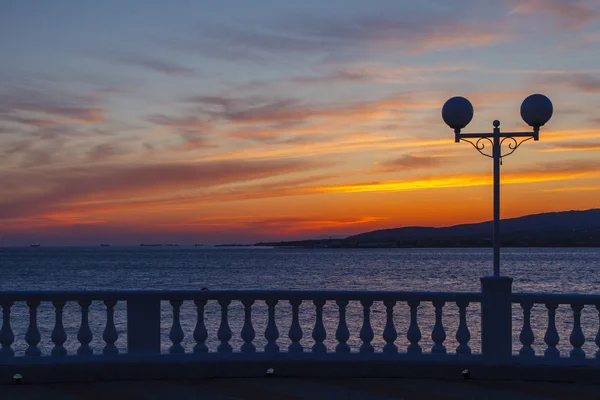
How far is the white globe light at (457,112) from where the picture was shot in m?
10.2

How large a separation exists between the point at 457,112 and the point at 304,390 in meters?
4.30

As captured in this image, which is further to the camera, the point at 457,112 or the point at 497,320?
the point at 457,112

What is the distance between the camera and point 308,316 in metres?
45.6

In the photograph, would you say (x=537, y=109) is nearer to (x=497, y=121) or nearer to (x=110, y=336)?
(x=497, y=121)

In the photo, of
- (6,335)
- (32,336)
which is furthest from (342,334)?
(6,335)

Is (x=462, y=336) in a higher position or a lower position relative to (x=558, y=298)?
lower

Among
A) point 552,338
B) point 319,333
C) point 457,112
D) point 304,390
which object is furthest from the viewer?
point 457,112

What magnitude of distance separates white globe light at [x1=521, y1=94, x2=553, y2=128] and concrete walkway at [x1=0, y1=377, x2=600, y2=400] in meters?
3.53

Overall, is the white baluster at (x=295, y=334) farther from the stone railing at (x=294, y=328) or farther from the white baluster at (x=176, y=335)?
the white baluster at (x=176, y=335)

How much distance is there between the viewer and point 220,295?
965 cm

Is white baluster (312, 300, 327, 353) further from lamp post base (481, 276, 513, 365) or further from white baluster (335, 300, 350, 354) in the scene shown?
lamp post base (481, 276, 513, 365)

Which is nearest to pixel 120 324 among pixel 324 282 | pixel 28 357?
pixel 28 357

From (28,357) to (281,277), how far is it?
89522 millimetres

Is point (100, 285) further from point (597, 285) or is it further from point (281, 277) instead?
point (597, 285)
